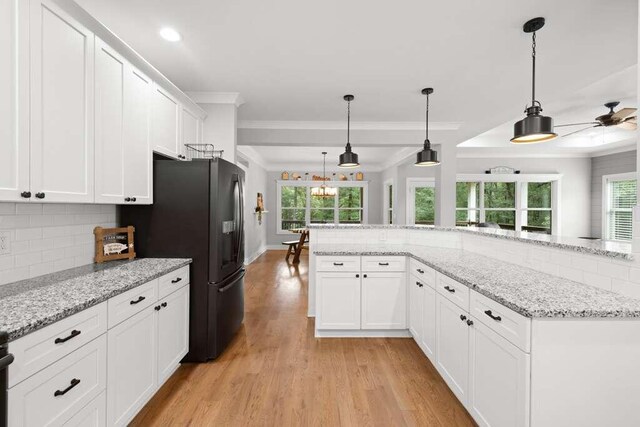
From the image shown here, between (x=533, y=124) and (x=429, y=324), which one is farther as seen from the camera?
(x=429, y=324)

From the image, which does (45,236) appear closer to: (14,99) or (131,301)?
(131,301)

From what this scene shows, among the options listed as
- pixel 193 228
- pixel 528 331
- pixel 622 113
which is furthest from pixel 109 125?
pixel 622 113


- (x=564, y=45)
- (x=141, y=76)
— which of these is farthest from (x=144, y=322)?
(x=564, y=45)

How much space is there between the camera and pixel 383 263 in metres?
3.12

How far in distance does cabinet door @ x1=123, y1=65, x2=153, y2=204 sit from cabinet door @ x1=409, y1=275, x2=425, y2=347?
2.37 metres

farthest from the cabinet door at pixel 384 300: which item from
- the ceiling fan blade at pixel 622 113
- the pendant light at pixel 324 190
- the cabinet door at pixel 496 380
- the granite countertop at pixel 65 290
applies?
the pendant light at pixel 324 190

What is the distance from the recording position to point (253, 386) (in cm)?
235

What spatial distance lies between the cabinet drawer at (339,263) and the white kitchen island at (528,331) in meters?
0.07

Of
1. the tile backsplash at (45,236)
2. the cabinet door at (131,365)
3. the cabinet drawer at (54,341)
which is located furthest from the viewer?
the tile backsplash at (45,236)

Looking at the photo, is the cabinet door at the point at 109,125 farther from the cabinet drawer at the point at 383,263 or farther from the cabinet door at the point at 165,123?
the cabinet drawer at the point at 383,263

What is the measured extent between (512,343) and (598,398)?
15.5 inches

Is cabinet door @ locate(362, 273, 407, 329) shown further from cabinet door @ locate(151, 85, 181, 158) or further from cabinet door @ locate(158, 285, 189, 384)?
cabinet door @ locate(151, 85, 181, 158)

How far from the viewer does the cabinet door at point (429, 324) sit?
247 cm

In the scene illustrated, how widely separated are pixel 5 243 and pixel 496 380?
2715 mm
